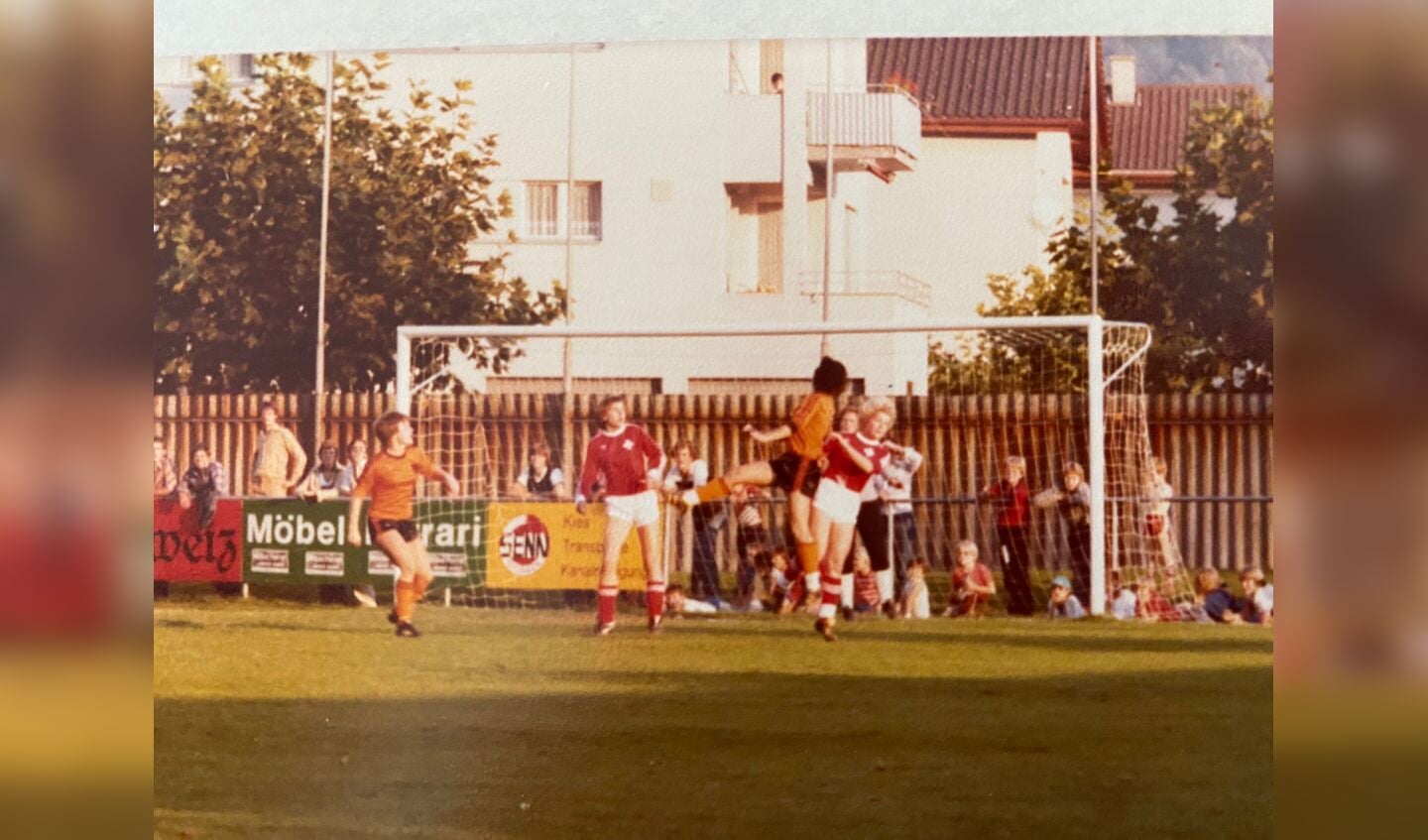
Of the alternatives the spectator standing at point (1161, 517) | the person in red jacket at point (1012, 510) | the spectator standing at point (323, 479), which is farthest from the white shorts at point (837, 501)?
the spectator standing at point (323, 479)

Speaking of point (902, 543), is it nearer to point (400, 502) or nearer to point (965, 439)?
point (965, 439)

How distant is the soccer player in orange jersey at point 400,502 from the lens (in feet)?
25.8

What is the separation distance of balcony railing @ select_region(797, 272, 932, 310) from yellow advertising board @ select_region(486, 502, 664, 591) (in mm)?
1123

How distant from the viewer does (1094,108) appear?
7.31m

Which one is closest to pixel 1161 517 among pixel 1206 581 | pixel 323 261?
pixel 1206 581

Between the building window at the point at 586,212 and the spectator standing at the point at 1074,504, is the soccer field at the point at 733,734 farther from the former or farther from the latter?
the building window at the point at 586,212

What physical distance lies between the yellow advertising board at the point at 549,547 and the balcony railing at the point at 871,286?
1123mm

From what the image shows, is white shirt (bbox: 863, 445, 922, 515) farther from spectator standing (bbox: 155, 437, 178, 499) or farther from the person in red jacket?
spectator standing (bbox: 155, 437, 178, 499)

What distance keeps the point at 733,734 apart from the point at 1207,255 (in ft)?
7.96

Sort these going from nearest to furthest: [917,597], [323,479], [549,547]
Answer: [917,597], [549,547], [323,479]

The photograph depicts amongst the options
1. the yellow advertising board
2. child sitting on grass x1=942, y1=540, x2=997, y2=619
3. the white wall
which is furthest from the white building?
child sitting on grass x1=942, y1=540, x2=997, y2=619

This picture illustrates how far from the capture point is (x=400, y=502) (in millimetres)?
7910

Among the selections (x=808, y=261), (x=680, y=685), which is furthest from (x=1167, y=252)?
(x=680, y=685)
